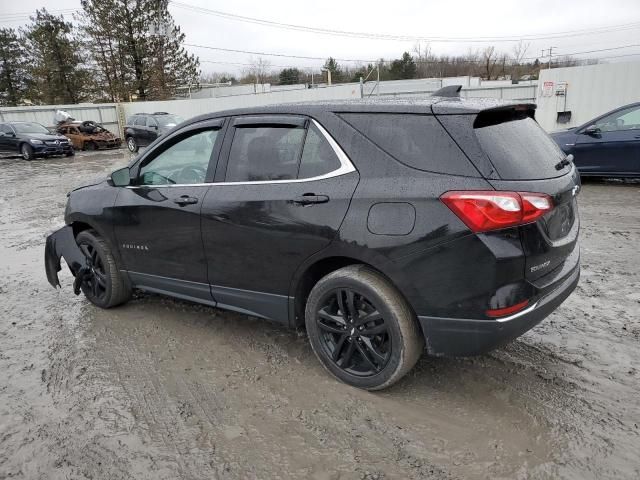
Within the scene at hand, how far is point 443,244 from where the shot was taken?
2.52 meters

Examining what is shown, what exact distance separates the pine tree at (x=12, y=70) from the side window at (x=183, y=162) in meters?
51.3

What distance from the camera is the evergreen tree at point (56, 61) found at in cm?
4125

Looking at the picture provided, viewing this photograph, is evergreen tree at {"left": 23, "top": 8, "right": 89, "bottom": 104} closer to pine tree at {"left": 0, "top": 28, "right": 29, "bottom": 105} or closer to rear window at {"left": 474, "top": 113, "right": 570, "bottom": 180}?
pine tree at {"left": 0, "top": 28, "right": 29, "bottom": 105}

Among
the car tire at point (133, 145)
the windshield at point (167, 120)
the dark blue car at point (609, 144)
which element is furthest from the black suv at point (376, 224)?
the car tire at point (133, 145)

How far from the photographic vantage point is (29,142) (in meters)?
20.2

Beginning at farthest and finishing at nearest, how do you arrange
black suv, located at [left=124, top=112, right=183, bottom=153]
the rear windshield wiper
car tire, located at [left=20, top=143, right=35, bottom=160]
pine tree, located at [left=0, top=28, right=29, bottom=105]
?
1. pine tree, located at [left=0, top=28, right=29, bottom=105]
2. black suv, located at [left=124, top=112, right=183, bottom=153]
3. car tire, located at [left=20, top=143, right=35, bottom=160]
4. the rear windshield wiper

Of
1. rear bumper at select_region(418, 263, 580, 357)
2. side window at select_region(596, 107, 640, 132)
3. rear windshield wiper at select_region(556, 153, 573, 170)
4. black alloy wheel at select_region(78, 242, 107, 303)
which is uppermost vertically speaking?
rear windshield wiper at select_region(556, 153, 573, 170)

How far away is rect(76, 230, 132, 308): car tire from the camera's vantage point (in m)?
4.36

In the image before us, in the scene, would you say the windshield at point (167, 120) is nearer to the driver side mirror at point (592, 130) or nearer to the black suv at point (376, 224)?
the driver side mirror at point (592, 130)

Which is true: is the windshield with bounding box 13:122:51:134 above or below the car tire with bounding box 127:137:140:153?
above

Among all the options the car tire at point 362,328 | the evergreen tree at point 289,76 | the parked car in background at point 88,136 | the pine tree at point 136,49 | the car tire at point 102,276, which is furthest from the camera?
the evergreen tree at point 289,76

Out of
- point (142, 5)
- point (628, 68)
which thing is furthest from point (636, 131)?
point (142, 5)

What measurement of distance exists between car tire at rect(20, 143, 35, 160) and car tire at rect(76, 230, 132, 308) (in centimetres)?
1886

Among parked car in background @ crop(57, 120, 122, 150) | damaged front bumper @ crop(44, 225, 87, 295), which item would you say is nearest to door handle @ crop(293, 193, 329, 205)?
damaged front bumper @ crop(44, 225, 87, 295)
